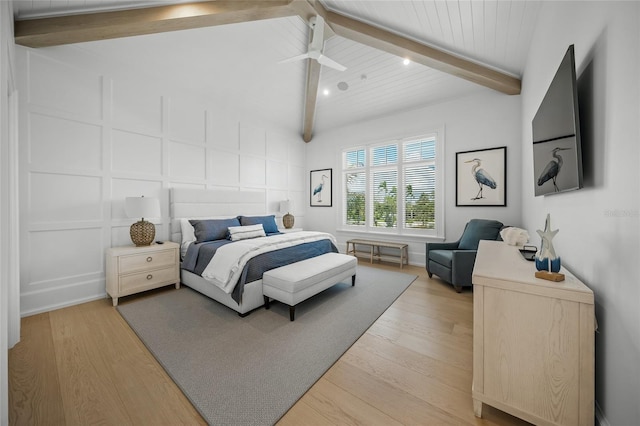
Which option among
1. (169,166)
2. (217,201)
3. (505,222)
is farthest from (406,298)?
(169,166)

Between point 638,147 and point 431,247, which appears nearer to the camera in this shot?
point 638,147

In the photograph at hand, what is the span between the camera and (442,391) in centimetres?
158

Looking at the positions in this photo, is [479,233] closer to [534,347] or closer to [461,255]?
[461,255]

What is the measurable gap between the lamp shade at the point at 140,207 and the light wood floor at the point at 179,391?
123cm

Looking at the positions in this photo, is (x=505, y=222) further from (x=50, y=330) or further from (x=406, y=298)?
(x=50, y=330)

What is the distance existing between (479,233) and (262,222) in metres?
3.51

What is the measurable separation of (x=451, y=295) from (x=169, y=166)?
4515 mm

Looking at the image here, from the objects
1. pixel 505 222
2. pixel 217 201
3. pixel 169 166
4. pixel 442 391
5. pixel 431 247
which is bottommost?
pixel 442 391

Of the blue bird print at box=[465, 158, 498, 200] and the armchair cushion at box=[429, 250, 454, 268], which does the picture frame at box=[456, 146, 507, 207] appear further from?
the armchair cushion at box=[429, 250, 454, 268]

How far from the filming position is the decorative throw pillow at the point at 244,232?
12.0 feet

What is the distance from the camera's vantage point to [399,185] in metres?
4.98

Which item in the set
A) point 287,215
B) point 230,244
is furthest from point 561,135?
point 287,215

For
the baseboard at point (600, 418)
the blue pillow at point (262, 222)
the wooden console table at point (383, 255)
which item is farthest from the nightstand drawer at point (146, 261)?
the baseboard at point (600, 418)

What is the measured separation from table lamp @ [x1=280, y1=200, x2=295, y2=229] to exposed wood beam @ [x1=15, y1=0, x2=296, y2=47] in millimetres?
3350
